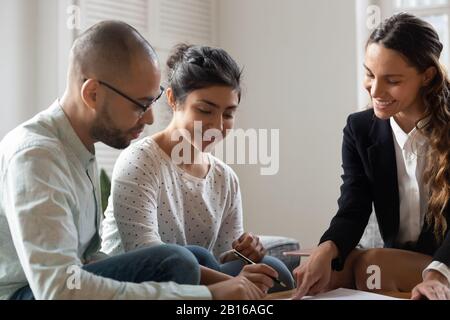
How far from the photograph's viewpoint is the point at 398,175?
163cm

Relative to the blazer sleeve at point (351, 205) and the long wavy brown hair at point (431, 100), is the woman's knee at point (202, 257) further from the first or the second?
the long wavy brown hair at point (431, 100)

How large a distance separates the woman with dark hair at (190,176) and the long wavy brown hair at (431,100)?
1.27 ft

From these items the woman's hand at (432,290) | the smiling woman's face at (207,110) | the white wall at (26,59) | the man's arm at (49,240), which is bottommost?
the woman's hand at (432,290)

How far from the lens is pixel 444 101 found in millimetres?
1563

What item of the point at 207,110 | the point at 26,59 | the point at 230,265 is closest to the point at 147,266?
the point at 230,265

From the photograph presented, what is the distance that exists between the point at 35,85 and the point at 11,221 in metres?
1.70

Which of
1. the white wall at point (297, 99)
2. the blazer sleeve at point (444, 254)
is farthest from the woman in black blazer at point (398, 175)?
the white wall at point (297, 99)

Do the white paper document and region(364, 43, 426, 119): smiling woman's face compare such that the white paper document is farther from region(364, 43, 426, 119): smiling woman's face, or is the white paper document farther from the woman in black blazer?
region(364, 43, 426, 119): smiling woman's face

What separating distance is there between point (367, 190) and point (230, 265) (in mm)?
418

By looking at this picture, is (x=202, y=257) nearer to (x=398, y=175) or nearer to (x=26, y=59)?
(x=398, y=175)

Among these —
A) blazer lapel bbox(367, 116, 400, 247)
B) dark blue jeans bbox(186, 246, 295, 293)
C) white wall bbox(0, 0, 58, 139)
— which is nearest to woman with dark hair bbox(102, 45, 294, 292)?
dark blue jeans bbox(186, 246, 295, 293)

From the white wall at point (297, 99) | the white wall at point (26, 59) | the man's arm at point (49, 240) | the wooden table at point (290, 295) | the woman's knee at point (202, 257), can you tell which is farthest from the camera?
the white wall at point (297, 99)

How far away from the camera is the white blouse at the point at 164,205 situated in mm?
1431
